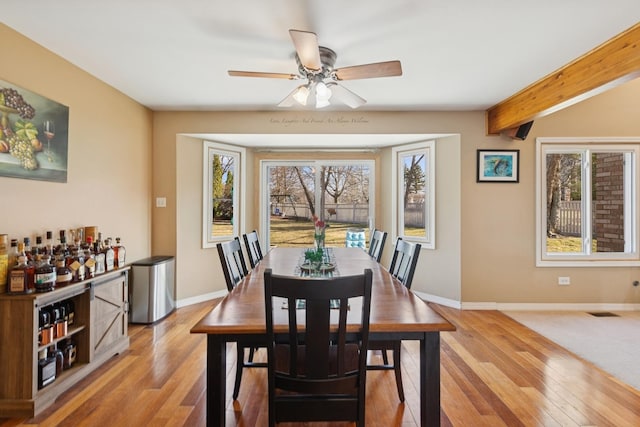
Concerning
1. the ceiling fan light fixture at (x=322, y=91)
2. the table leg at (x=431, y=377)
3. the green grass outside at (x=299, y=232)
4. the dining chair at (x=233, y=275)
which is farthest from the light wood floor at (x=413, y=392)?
the green grass outside at (x=299, y=232)

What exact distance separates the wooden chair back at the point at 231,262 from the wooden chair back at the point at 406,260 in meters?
1.15

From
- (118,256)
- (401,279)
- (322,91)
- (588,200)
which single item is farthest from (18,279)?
(588,200)

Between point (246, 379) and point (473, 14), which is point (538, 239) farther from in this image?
point (246, 379)

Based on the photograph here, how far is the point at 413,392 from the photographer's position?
2.19 m

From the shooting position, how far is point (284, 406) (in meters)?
1.35

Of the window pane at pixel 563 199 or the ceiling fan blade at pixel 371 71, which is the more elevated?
the ceiling fan blade at pixel 371 71

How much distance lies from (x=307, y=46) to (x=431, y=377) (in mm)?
1840

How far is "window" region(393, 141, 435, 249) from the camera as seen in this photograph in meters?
4.28

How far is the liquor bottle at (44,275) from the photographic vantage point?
6.66 ft

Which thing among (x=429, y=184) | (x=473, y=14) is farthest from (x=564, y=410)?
(x=429, y=184)

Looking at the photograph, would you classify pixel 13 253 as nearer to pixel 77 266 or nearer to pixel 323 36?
pixel 77 266

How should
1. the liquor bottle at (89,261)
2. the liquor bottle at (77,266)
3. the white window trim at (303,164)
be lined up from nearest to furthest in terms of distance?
the liquor bottle at (77,266) < the liquor bottle at (89,261) < the white window trim at (303,164)

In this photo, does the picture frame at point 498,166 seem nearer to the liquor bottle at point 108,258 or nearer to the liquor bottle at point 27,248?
the liquor bottle at point 108,258

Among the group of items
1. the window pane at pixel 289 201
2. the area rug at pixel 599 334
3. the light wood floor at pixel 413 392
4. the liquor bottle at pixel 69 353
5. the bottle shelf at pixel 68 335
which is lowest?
the light wood floor at pixel 413 392
